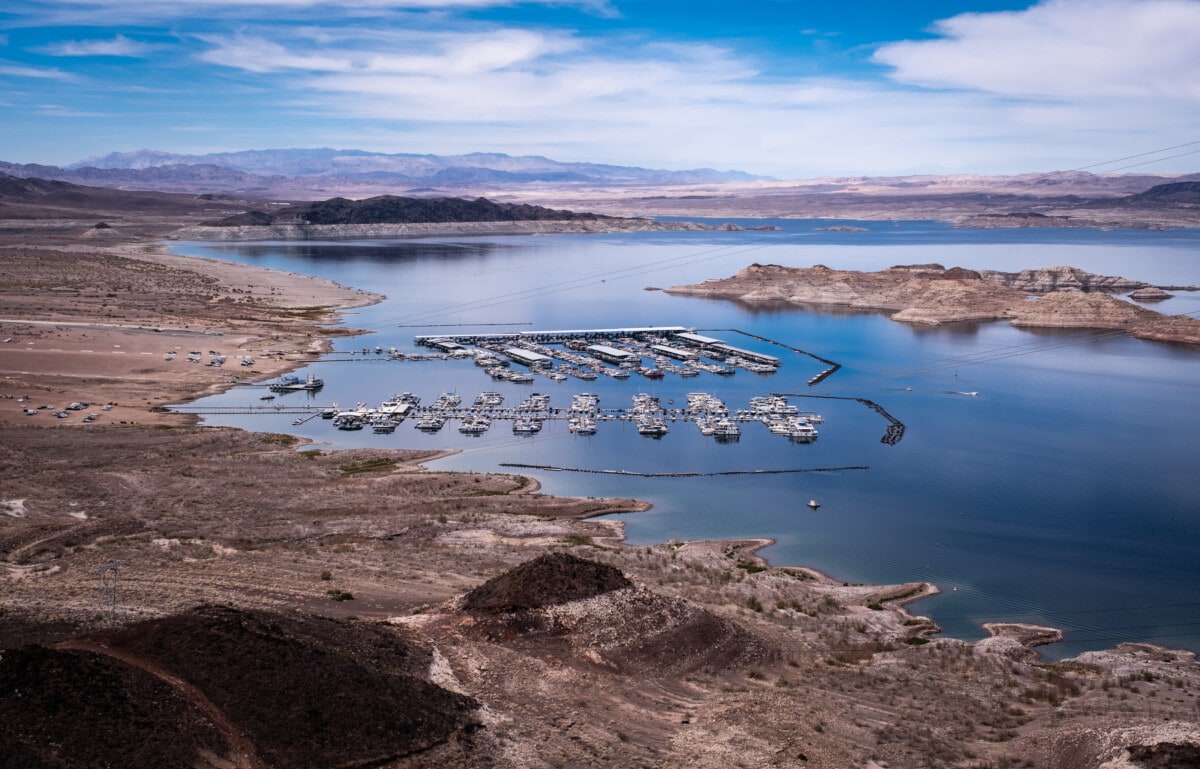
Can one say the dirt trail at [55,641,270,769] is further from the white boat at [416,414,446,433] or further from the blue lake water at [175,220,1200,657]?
the white boat at [416,414,446,433]

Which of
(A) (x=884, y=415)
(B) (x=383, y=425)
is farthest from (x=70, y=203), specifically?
(A) (x=884, y=415)

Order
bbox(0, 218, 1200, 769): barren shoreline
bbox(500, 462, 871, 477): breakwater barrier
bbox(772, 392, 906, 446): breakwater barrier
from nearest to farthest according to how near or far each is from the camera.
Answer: bbox(0, 218, 1200, 769): barren shoreline < bbox(500, 462, 871, 477): breakwater barrier < bbox(772, 392, 906, 446): breakwater barrier

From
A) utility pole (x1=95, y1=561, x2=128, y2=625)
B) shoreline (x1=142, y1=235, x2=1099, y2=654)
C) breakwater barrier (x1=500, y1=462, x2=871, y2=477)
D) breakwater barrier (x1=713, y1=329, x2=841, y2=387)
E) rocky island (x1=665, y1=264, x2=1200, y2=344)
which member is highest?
rocky island (x1=665, y1=264, x2=1200, y2=344)

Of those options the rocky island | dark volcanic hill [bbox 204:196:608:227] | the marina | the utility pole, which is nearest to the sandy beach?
the marina

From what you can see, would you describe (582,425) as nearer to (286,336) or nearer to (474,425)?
(474,425)

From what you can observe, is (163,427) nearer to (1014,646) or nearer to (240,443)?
(240,443)

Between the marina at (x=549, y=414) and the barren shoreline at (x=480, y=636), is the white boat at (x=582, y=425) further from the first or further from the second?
the barren shoreline at (x=480, y=636)

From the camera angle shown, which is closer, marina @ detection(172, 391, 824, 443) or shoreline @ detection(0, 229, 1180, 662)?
shoreline @ detection(0, 229, 1180, 662)
